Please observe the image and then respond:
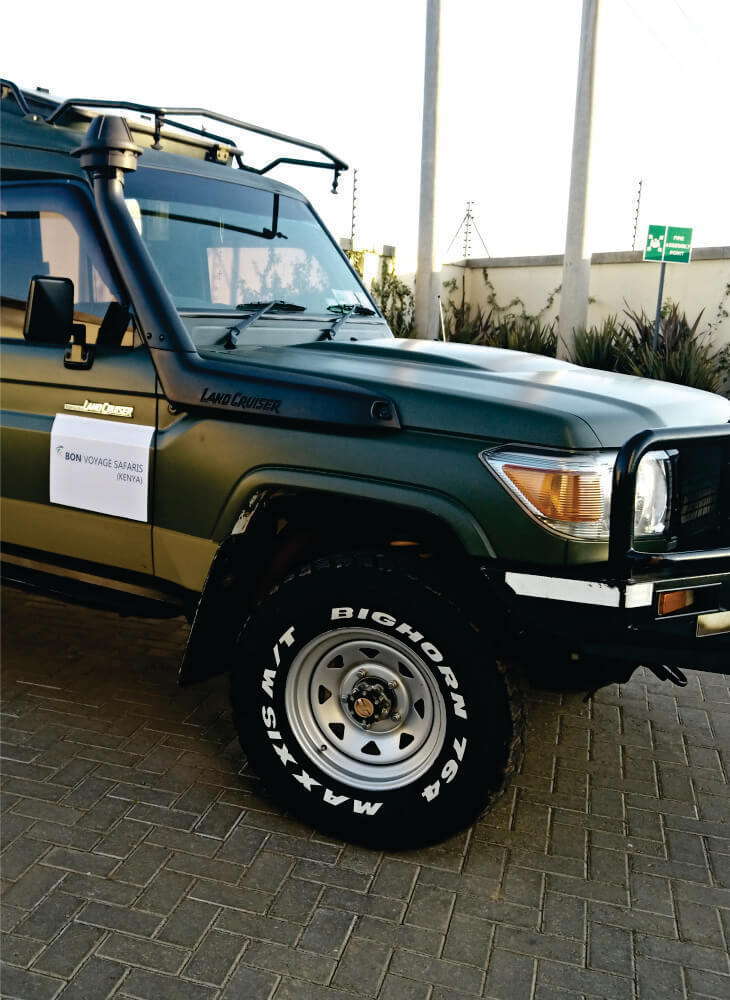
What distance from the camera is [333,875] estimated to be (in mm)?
2705

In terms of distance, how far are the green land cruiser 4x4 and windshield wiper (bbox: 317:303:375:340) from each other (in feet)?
0.07

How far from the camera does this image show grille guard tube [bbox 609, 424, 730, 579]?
2.40m

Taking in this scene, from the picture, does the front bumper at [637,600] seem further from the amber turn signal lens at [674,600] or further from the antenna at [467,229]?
the antenna at [467,229]

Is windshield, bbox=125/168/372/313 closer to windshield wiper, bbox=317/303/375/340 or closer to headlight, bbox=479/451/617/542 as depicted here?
windshield wiper, bbox=317/303/375/340

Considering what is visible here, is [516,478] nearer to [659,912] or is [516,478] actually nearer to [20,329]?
[659,912]

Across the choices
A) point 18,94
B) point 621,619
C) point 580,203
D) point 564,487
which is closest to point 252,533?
point 564,487

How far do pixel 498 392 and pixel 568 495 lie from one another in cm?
45

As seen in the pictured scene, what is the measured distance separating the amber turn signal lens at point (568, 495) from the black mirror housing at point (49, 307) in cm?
180

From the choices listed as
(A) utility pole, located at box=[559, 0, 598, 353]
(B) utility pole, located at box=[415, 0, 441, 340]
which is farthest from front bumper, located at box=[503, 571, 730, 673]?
(B) utility pole, located at box=[415, 0, 441, 340]

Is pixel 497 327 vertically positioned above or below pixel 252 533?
above

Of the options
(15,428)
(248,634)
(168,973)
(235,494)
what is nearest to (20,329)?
(15,428)

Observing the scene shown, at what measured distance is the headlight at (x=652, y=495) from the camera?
256 centimetres

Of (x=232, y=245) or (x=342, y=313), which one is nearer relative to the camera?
(x=232, y=245)

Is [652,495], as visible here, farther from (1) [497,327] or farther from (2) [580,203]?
(2) [580,203]
